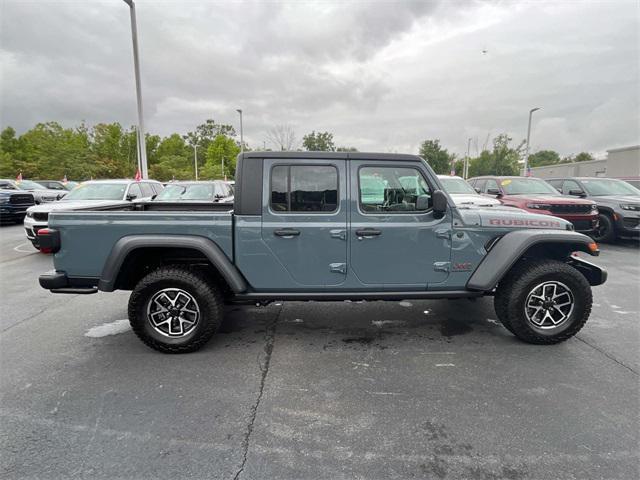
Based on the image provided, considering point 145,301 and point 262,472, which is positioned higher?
point 145,301

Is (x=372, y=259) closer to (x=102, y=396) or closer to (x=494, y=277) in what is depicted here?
(x=494, y=277)

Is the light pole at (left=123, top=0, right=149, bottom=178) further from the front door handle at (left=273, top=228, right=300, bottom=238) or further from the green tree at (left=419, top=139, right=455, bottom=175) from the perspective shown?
the green tree at (left=419, top=139, right=455, bottom=175)

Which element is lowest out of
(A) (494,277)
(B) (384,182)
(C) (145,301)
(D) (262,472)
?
(D) (262,472)

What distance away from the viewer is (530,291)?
11.3 ft

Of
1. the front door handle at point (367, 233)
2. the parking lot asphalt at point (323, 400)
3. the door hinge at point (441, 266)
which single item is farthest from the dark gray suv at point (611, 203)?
the front door handle at point (367, 233)

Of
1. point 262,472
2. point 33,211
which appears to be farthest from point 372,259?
point 33,211

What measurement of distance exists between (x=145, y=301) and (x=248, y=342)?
3.61 ft

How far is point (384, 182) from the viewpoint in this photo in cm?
343

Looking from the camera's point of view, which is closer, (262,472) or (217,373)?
(262,472)

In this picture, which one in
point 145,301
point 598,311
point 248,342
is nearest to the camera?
point 145,301

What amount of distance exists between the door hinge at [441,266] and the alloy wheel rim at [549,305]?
897 millimetres

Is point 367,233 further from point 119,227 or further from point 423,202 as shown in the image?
point 119,227

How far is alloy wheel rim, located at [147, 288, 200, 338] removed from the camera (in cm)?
334

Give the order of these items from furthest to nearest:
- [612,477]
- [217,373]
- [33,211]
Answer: [33,211], [217,373], [612,477]
